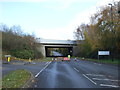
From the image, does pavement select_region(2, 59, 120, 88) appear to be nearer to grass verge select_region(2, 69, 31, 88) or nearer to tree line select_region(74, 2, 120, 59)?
grass verge select_region(2, 69, 31, 88)

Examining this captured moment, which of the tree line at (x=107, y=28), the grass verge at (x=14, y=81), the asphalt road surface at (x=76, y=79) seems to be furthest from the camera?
the tree line at (x=107, y=28)

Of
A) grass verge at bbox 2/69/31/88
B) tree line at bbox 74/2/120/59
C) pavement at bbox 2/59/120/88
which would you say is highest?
tree line at bbox 74/2/120/59

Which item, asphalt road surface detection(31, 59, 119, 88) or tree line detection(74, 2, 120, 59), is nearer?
asphalt road surface detection(31, 59, 119, 88)

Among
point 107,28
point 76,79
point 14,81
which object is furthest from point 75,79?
point 107,28

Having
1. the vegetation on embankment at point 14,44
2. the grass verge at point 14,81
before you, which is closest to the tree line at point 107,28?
the vegetation on embankment at point 14,44

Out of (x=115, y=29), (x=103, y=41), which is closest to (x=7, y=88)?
(x=115, y=29)

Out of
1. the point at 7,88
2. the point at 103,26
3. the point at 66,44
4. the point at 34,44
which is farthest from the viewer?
the point at 66,44

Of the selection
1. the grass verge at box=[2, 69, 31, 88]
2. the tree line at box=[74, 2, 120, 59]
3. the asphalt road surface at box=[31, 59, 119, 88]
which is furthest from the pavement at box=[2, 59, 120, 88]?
the tree line at box=[74, 2, 120, 59]

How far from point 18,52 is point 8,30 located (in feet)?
19.5

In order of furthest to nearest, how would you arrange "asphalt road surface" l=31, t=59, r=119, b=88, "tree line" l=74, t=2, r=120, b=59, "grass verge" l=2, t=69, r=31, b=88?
"tree line" l=74, t=2, r=120, b=59 < "asphalt road surface" l=31, t=59, r=119, b=88 < "grass verge" l=2, t=69, r=31, b=88

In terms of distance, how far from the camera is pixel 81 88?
33.8 feet

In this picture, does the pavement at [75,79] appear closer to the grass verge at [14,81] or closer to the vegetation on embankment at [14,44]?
the grass verge at [14,81]

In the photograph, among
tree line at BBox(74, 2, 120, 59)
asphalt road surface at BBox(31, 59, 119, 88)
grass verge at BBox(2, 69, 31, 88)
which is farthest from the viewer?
tree line at BBox(74, 2, 120, 59)

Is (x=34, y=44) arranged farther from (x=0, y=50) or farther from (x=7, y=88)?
(x=7, y=88)
